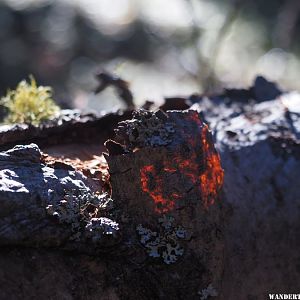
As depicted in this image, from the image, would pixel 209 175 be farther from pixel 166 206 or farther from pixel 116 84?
pixel 116 84

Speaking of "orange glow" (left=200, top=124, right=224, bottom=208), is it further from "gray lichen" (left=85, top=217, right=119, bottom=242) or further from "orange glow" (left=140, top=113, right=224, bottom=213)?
"gray lichen" (left=85, top=217, right=119, bottom=242)

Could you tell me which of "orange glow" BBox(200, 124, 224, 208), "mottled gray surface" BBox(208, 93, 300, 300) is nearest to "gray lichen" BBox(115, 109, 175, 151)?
"orange glow" BBox(200, 124, 224, 208)

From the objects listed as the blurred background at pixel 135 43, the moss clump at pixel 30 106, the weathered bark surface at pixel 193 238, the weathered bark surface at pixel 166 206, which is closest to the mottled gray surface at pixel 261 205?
the weathered bark surface at pixel 193 238

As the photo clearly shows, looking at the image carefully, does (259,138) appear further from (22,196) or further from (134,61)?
(134,61)

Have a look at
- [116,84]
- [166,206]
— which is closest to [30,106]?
[116,84]

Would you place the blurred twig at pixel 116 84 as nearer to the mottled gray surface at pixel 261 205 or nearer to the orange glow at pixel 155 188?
the mottled gray surface at pixel 261 205

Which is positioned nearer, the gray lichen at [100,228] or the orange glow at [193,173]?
the gray lichen at [100,228]
